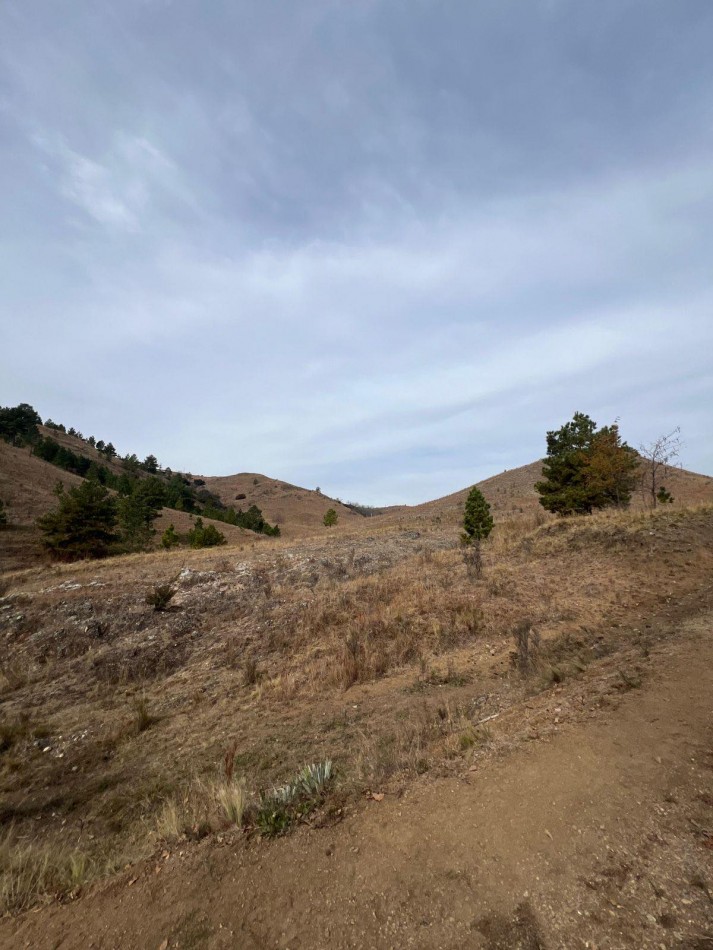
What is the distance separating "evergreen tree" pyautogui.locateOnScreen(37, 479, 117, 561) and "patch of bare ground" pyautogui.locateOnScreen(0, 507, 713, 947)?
1321 centimetres

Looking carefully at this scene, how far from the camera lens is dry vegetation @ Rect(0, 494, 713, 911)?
211 inches

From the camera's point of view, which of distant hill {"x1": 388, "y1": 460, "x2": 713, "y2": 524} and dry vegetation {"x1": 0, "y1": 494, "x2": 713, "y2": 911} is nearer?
dry vegetation {"x1": 0, "y1": 494, "x2": 713, "y2": 911}

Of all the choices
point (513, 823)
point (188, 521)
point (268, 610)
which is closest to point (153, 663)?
point (268, 610)

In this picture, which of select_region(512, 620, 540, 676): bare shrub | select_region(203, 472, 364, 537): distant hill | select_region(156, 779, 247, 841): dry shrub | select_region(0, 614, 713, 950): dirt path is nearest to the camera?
select_region(0, 614, 713, 950): dirt path

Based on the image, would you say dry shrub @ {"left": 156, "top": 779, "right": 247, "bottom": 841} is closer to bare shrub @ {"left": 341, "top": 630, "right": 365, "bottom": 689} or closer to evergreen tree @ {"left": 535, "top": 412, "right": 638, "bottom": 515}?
bare shrub @ {"left": 341, "top": 630, "right": 365, "bottom": 689}

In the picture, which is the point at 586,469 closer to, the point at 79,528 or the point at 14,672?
the point at 14,672

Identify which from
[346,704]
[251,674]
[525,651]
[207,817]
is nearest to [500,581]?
[525,651]

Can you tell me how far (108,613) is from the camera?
15109mm

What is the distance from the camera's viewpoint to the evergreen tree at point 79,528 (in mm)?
31820

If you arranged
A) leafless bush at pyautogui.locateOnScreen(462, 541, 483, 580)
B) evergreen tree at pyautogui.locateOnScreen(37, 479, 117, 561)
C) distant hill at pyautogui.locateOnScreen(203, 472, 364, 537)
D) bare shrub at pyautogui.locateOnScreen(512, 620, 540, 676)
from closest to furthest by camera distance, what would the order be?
bare shrub at pyautogui.locateOnScreen(512, 620, 540, 676)
leafless bush at pyautogui.locateOnScreen(462, 541, 483, 580)
evergreen tree at pyautogui.locateOnScreen(37, 479, 117, 561)
distant hill at pyautogui.locateOnScreen(203, 472, 364, 537)

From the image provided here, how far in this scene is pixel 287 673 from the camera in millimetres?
10625

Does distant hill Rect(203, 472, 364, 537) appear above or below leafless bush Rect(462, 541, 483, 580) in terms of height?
above

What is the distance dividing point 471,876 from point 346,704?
5895 mm

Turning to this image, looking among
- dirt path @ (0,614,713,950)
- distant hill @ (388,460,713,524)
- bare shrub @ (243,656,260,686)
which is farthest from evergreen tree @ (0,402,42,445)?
dirt path @ (0,614,713,950)
